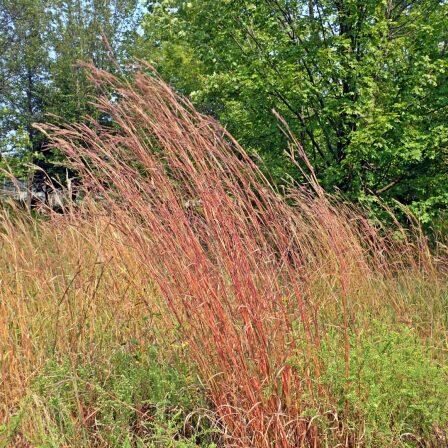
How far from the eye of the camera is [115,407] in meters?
2.26

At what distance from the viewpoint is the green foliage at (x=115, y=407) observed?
2.08m

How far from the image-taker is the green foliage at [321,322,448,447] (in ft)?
6.79

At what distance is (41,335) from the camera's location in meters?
2.71

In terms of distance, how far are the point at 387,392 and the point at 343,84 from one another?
14.7 feet

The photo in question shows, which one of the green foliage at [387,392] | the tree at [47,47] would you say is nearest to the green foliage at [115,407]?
the green foliage at [387,392]

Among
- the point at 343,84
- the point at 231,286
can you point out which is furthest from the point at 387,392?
the point at 343,84

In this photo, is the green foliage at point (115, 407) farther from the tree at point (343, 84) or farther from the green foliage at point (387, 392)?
the tree at point (343, 84)

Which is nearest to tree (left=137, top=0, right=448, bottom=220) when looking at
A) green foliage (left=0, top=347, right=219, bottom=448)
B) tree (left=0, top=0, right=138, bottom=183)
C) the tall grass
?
the tall grass

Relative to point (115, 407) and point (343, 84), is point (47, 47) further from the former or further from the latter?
point (115, 407)

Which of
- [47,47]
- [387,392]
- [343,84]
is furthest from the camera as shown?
[47,47]

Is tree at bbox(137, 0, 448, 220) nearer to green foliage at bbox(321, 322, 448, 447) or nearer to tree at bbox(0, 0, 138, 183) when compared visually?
green foliage at bbox(321, 322, 448, 447)

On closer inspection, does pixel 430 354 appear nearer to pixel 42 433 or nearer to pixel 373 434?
pixel 373 434

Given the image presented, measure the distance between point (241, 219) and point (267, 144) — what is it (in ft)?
15.1

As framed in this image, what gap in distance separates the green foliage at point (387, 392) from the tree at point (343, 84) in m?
3.28
